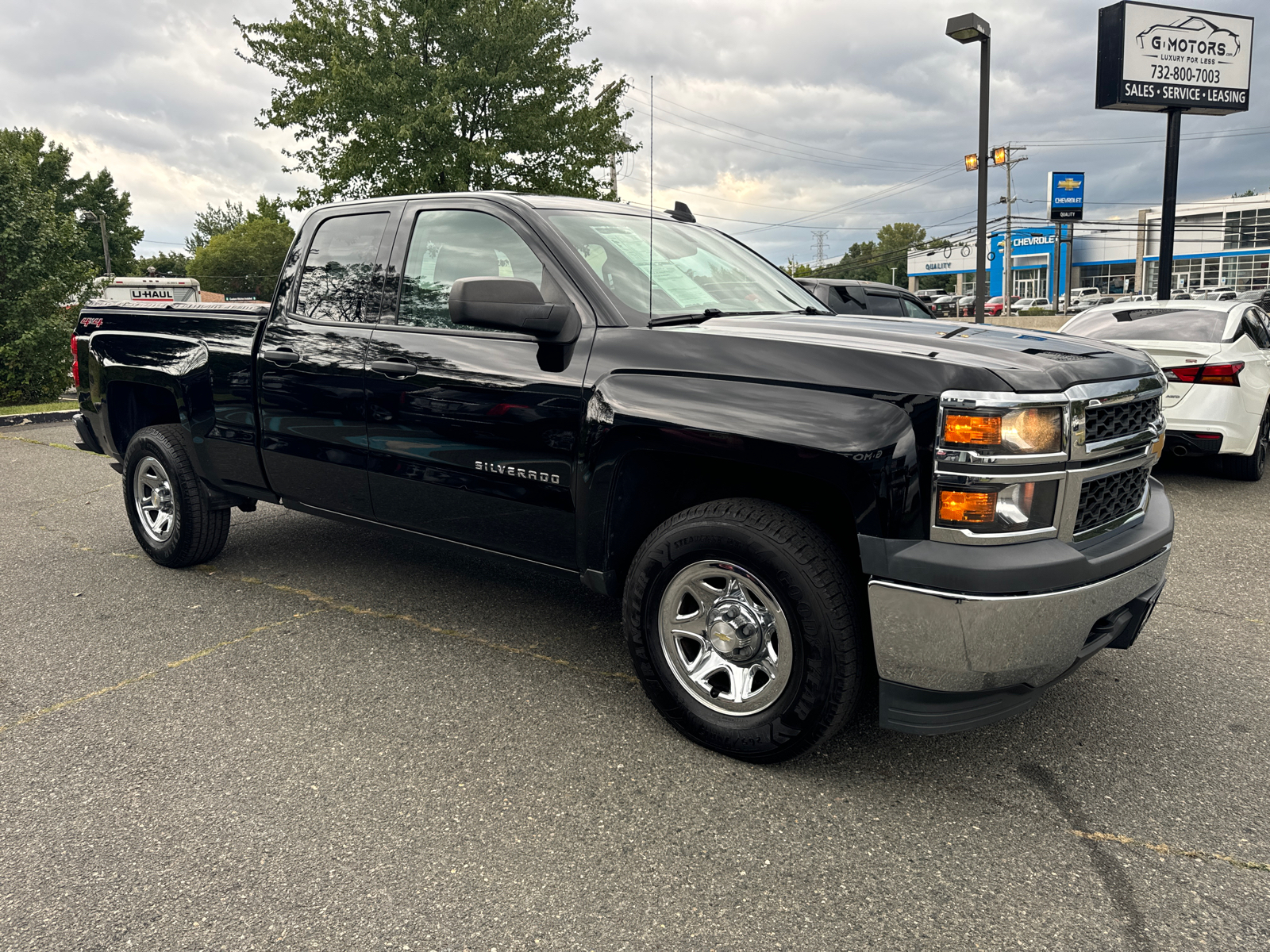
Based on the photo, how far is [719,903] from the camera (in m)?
2.36

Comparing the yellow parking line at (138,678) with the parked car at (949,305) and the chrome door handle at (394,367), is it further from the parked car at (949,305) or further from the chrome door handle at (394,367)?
the parked car at (949,305)

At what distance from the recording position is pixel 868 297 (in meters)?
11.2

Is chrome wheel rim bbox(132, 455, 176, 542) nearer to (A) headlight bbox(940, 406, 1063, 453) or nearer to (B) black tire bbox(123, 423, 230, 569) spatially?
(B) black tire bbox(123, 423, 230, 569)

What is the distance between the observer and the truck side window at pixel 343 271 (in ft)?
13.6

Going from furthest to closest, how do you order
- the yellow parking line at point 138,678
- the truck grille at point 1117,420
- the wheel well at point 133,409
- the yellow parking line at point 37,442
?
1. the yellow parking line at point 37,442
2. the wheel well at point 133,409
3. the yellow parking line at point 138,678
4. the truck grille at point 1117,420

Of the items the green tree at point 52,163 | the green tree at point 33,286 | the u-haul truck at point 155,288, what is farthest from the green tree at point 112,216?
the green tree at point 33,286

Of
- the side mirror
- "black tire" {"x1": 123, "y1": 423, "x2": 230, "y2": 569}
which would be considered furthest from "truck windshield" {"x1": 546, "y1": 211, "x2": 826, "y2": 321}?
"black tire" {"x1": 123, "y1": 423, "x2": 230, "y2": 569}

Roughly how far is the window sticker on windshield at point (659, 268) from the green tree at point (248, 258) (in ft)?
246

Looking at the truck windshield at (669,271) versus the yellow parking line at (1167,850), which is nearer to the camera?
the yellow parking line at (1167,850)

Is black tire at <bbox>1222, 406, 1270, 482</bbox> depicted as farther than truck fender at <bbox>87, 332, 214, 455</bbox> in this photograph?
Yes

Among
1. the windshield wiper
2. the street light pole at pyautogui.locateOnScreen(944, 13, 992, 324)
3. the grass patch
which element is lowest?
the grass patch

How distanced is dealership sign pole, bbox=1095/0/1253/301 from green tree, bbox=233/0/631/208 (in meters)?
10.7

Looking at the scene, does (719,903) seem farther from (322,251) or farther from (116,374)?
(116,374)

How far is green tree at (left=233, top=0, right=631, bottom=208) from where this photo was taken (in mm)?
21109
